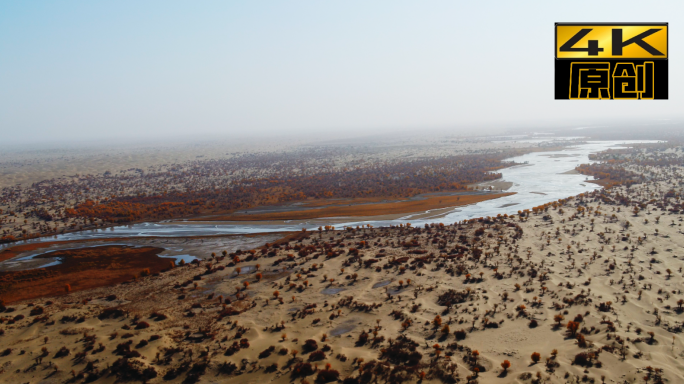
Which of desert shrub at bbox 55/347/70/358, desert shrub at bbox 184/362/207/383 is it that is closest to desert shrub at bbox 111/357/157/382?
desert shrub at bbox 184/362/207/383

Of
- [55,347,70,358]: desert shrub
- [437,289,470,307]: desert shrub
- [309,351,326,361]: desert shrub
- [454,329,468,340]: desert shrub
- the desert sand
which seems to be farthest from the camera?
[437,289,470,307]: desert shrub

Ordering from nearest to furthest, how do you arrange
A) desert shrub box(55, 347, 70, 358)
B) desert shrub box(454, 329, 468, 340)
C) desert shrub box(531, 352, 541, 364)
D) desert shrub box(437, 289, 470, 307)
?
desert shrub box(531, 352, 541, 364), desert shrub box(55, 347, 70, 358), desert shrub box(454, 329, 468, 340), desert shrub box(437, 289, 470, 307)

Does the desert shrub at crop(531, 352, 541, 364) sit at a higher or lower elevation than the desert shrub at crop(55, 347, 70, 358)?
lower

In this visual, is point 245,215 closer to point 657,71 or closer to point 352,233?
point 352,233

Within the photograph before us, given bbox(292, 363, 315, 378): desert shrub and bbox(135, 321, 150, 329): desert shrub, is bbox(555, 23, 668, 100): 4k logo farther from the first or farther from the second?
bbox(135, 321, 150, 329): desert shrub

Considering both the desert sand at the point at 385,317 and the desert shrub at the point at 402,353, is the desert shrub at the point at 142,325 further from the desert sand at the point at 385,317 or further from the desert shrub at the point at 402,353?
the desert shrub at the point at 402,353

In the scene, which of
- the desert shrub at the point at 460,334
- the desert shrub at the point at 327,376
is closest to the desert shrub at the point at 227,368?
the desert shrub at the point at 327,376

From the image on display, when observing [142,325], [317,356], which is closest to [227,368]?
[317,356]

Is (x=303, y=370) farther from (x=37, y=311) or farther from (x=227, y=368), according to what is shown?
(x=37, y=311)
